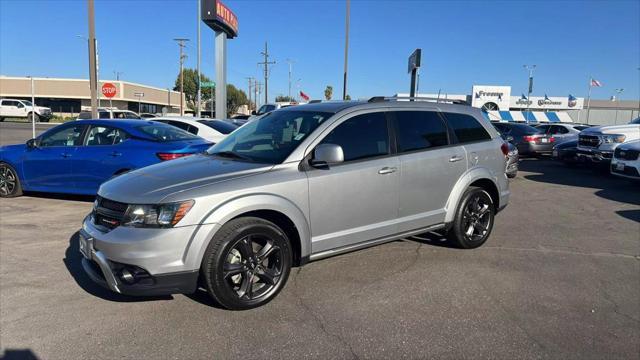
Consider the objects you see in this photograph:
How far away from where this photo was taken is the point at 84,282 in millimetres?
4383

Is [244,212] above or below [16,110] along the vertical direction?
below

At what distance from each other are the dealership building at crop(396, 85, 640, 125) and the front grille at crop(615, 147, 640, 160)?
34.1 m

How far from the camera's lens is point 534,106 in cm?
6838

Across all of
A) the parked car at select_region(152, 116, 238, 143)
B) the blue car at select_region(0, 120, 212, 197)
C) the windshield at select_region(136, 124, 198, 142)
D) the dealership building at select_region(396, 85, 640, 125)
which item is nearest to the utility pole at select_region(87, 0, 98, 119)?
the parked car at select_region(152, 116, 238, 143)

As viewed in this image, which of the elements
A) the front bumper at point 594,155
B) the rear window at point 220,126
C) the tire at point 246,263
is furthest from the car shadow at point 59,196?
the front bumper at point 594,155

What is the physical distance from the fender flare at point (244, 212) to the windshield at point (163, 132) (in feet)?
14.2

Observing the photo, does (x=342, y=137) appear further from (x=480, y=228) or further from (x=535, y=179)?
(x=535, y=179)

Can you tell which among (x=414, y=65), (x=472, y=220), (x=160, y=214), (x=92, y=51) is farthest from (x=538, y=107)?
(x=160, y=214)

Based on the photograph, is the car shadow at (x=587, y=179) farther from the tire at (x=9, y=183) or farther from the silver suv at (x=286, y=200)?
the tire at (x=9, y=183)

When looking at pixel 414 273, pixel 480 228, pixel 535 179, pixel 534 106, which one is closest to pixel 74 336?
pixel 414 273

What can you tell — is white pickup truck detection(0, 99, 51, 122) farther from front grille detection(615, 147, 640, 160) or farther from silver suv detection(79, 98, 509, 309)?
front grille detection(615, 147, 640, 160)

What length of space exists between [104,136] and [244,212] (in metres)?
5.03

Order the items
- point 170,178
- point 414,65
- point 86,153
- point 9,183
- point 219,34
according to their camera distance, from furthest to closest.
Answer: point 219,34
point 414,65
point 9,183
point 86,153
point 170,178

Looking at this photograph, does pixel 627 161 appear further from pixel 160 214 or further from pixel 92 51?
pixel 92 51
